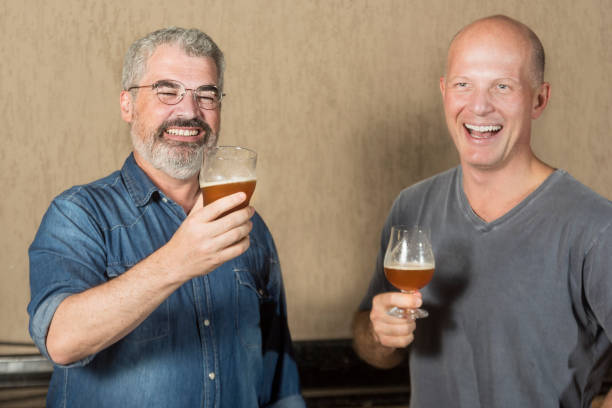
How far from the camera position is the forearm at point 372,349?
1.90 meters

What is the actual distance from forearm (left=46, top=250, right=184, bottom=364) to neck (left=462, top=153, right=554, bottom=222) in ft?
3.26

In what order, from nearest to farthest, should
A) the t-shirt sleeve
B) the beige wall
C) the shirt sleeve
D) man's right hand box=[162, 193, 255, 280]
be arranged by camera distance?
man's right hand box=[162, 193, 255, 280]
the shirt sleeve
the t-shirt sleeve
the beige wall

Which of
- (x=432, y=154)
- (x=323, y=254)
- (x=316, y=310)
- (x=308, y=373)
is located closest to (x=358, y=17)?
(x=432, y=154)

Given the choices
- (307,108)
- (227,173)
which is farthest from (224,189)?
(307,108)

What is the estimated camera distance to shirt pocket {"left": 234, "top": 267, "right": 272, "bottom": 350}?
1.74m

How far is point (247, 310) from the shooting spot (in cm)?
177

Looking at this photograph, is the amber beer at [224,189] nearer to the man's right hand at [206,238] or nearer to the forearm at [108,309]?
the man's right hand at [206,238]

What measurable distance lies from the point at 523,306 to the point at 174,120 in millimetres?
1158

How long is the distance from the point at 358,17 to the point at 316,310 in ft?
5.55

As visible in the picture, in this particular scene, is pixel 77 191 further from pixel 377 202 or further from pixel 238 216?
pixel 377 202

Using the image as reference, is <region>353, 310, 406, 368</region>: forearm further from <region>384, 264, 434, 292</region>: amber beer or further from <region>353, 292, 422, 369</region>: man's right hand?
<region>384, 264, 434, 292</region>: amber beer

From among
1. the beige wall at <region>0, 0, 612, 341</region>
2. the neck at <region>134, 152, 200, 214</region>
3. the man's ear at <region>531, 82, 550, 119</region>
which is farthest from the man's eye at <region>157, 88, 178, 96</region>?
the beige wall at <region>0, 0, 612, 341</region>

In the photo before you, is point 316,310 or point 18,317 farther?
point 316,310

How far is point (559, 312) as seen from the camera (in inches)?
64.5
